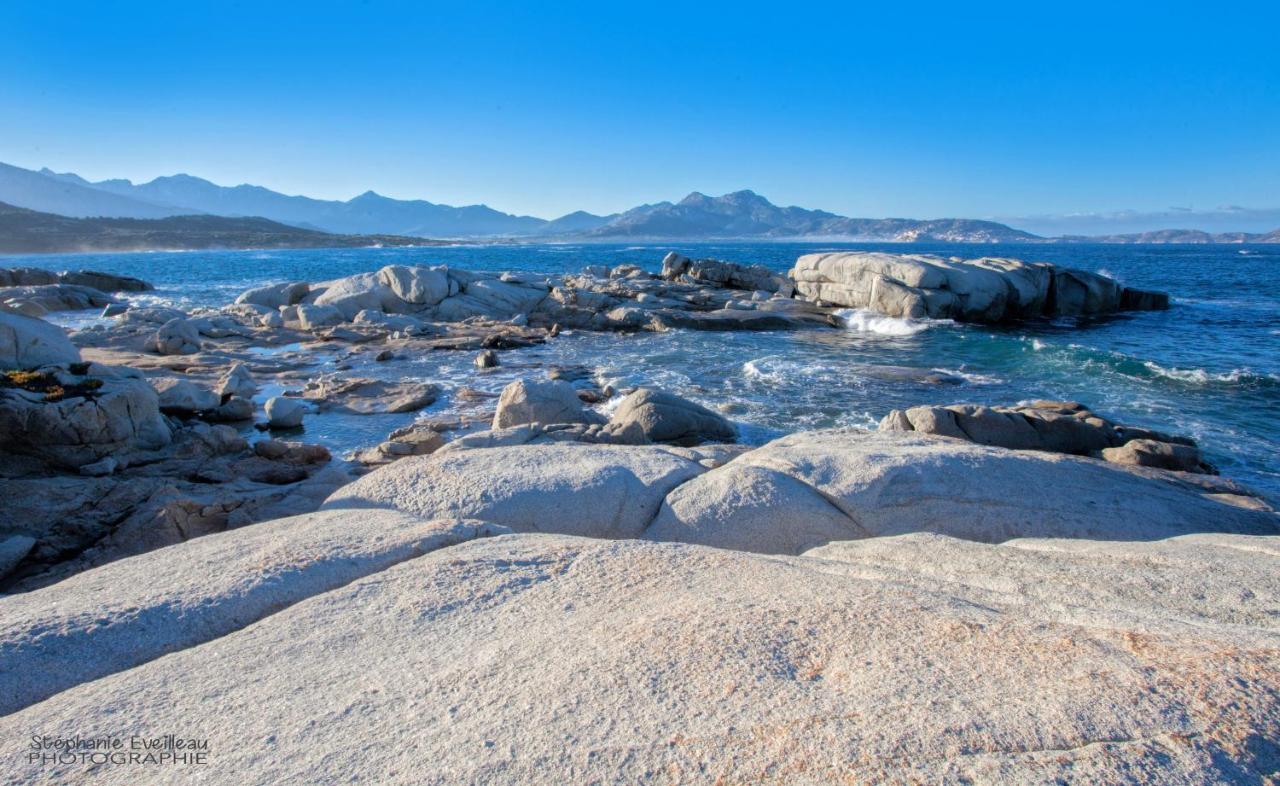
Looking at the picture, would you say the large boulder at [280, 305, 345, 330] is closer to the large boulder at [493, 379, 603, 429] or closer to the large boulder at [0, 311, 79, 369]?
the large boulder at [0, 311, 79, 369]

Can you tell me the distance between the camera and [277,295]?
1417 inches

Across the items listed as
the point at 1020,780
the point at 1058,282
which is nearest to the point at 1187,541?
the point at 1020,780

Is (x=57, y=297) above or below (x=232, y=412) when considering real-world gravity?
above

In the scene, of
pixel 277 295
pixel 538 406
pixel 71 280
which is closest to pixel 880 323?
pixel 538 406

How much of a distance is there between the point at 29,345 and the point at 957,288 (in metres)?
36.7

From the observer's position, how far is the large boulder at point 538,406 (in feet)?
47.6

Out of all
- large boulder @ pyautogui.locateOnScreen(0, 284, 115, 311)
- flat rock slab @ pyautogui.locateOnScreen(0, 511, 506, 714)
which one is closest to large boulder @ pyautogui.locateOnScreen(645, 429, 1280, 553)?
flat rock slab @ pyautogui.locateOnScreen(0, 511, 506, 714)

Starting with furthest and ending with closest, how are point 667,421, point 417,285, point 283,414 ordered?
point 417,285 → point 283,414 → point 667,421

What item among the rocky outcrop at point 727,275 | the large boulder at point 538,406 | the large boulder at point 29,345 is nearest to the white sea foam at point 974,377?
the large boulder at point 538,406

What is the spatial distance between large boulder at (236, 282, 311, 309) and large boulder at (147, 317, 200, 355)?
11479 mm

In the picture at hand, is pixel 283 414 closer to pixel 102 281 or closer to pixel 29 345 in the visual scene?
pixel 29 345

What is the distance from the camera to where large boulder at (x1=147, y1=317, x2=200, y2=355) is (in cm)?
2348

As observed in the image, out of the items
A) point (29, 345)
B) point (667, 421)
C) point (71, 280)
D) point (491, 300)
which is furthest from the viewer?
point (71, 280)

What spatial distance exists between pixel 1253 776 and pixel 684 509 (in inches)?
189
